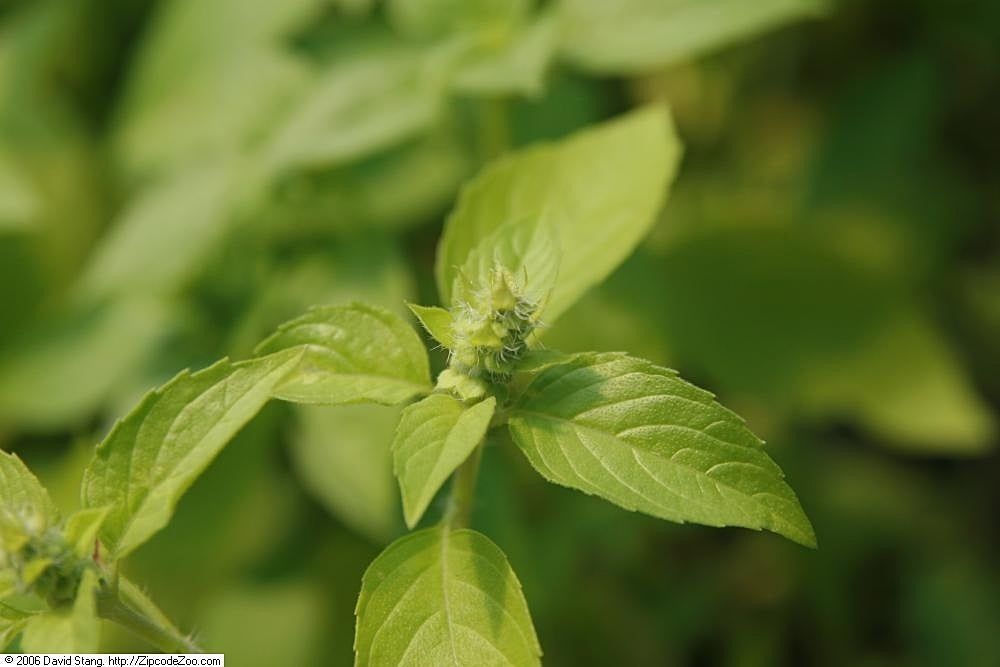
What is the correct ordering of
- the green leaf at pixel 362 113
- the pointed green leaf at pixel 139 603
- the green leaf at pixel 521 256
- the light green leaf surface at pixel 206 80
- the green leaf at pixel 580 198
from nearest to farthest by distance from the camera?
1. the pointed green leaf at pixel 139 603
2. the green leaf at pixel 521 256
3. the green leaf at pixel 580 198
4. the green leaf at pixel 362 113
5. the light green leaf surface at pixel 206 80

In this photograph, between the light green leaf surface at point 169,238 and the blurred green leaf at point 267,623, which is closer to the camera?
the light green leaf surface at point 169,238

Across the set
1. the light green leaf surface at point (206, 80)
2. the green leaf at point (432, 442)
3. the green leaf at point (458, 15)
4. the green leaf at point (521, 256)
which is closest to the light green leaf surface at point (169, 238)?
the light green leaf surface at point (206, 80)

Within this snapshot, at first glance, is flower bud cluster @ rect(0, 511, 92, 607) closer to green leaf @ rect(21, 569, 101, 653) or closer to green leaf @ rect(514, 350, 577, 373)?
green leaf @ rect(21, 569, 101, 653)

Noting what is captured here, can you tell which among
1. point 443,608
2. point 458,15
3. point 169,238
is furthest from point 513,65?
point 443,608

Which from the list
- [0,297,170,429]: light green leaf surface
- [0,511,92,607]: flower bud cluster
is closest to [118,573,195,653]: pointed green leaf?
[0,511,92,607]: flower bud cluster

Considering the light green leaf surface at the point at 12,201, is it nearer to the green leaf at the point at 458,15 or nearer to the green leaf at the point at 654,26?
the green leaf at the point at 458,15

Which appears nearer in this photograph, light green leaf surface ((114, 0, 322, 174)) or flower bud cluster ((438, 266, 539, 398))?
flower bud cluster ((438, 266, 539, 398))

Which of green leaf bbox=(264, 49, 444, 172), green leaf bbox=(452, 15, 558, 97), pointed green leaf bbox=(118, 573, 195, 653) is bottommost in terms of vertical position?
pointed green leaf bbox=(118, 573, 195, 653)
